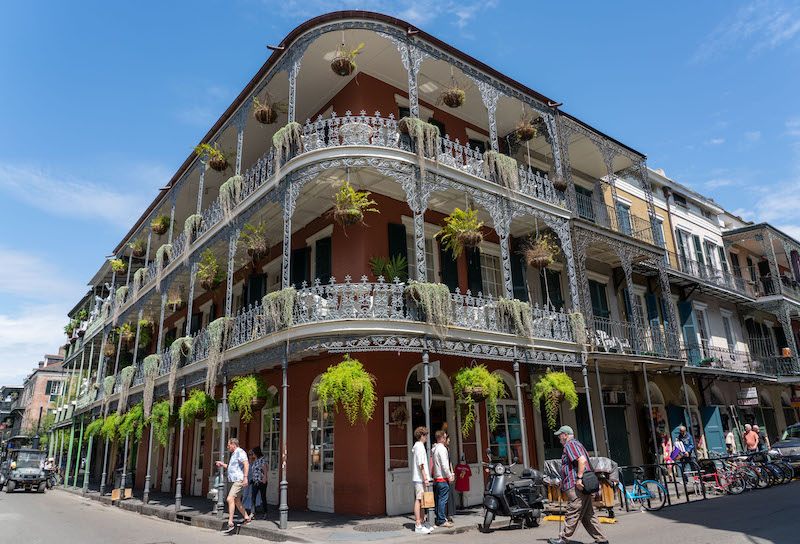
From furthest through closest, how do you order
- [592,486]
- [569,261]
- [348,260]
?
[569,261] → [348,260] → [592,486]

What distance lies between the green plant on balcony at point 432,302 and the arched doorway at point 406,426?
3.30ft

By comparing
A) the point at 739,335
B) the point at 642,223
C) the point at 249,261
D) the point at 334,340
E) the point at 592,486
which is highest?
the point at 642,223

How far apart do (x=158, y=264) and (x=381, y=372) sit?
992cm

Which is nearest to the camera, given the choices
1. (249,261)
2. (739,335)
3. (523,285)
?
(523,285)

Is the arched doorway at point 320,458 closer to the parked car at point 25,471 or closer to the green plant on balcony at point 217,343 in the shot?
the green plant on balcony at point 217,343

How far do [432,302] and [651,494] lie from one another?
5.96 metres

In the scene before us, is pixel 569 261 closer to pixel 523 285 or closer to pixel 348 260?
pixel 523 285

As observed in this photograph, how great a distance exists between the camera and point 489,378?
10430mm

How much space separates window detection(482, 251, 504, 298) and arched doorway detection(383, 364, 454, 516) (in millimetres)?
3315

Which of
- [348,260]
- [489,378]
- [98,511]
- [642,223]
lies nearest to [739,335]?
[642,223]

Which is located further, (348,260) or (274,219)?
(274,219)

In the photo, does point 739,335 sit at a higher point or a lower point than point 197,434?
higher

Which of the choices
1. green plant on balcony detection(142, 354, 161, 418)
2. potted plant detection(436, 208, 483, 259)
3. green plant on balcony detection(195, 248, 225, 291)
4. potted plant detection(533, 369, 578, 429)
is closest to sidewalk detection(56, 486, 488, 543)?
potted plant detection(533, 369, 578, 429)

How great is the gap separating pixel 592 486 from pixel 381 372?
5405 mm
